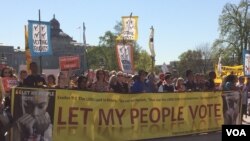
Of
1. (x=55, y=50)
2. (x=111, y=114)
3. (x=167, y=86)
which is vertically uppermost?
(x=55, y=50)

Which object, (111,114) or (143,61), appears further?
(143,61)

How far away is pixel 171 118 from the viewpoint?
1140 centimetres

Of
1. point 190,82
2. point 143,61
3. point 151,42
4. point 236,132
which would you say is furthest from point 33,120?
point 143,61

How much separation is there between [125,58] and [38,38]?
11.3 feet

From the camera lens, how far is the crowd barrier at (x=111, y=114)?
8953mm

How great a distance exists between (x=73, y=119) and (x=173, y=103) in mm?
2766

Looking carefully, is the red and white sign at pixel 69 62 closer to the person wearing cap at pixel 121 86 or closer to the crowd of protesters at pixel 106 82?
the crowd of protesters at pixel 106 82

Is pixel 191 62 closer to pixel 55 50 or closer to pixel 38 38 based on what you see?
pixel 55 50

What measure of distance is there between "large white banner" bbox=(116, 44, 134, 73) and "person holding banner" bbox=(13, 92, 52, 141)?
9.78 m

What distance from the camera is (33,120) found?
8.98 meters

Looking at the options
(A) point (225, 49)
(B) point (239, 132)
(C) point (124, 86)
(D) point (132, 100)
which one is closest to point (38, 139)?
(D) point (132, 100)

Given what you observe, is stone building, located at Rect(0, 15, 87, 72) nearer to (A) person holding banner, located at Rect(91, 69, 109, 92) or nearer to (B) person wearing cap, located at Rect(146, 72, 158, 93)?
(B) person wearing cap, located at Rect(146, 72, 158, 93)

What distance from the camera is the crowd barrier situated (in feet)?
29.4

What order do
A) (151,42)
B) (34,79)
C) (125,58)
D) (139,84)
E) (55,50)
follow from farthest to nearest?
(55,50)
(151,42)
(125,58)
(139,84)
(34,79)
